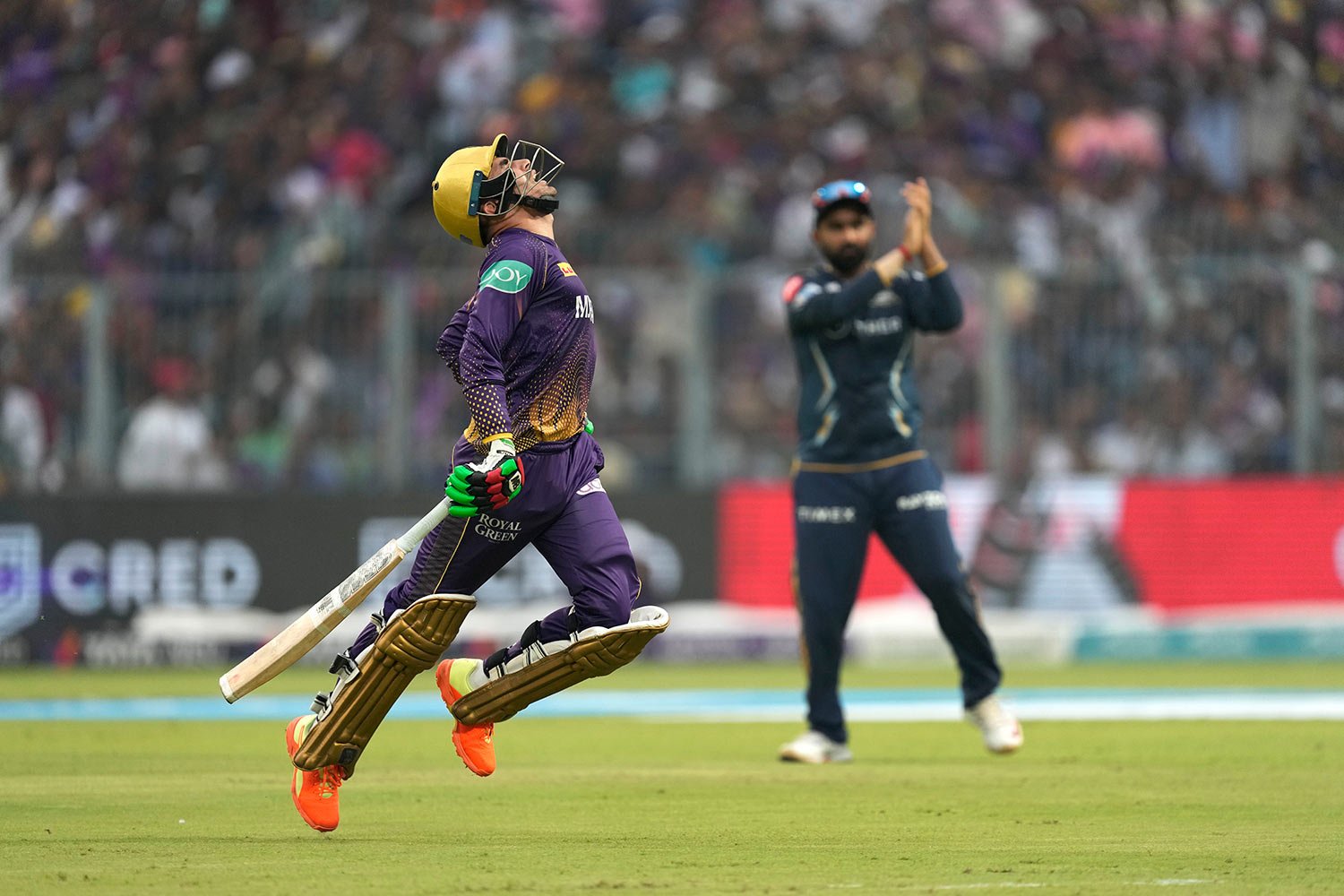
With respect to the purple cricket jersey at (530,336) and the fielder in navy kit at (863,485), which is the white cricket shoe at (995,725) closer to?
the fielder in navy kit at (863,485)

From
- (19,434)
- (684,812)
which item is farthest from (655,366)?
(684,812)

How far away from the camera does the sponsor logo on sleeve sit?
6.40 meters

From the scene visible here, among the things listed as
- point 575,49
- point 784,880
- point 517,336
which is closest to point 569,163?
point 575,49

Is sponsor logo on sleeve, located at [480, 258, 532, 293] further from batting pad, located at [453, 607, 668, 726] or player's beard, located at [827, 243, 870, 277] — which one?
player's beard, located at [827, 243, 870, 277]

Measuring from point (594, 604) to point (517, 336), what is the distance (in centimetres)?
89

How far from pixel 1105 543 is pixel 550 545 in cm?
941

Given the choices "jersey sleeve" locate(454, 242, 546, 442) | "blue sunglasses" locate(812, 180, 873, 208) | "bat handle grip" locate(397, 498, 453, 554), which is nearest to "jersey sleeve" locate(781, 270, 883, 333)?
"blue sunglasses" locate(812, 180, 873, 208)

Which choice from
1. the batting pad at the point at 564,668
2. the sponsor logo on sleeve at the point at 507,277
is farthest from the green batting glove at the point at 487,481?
the batting pad at the point at 564,668

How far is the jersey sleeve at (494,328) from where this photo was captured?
6.23m

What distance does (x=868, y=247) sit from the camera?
928 cm

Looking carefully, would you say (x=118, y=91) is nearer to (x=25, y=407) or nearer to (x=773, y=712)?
(x=25, y=407)

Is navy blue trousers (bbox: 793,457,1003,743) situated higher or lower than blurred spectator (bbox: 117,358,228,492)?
higher

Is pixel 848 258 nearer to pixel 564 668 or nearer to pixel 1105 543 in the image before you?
pixel 564 668

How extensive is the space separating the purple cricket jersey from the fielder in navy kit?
2.47 m
